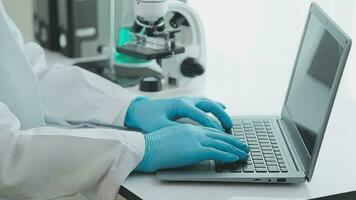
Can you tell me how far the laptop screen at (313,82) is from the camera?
1090 mm

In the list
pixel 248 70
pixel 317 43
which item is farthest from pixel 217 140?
pixel 248 70

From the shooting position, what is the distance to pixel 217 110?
1337 mm

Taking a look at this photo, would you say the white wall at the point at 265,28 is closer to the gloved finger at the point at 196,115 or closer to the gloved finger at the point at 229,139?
the gloved finger at the point at 196,115

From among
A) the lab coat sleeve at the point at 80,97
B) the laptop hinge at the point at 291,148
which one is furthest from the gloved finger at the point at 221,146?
the lab coat sleeve at the point at 80,97

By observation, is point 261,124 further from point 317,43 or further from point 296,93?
point 317,43

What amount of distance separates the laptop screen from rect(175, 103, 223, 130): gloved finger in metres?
0.18

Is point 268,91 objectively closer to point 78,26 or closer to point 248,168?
point 248,168

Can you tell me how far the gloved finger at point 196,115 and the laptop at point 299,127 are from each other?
0.06m

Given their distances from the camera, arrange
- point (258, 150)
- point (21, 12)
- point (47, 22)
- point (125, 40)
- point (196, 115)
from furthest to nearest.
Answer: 1. point (21, 12)
2. point (47, 22)
3. point (125, 40)
4. point (196, 115)
5. point (258, 150)

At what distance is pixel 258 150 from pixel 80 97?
0.46 m

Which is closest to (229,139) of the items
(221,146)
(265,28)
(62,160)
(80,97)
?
(221,146)

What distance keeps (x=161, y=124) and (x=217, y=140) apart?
0.20m

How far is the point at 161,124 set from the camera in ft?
4.29

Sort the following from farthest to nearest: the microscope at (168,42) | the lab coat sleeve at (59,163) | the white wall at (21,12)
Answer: the white wall at (21,12) → the microscope at (168,42) → the lab coat sleeve at (59,163)
